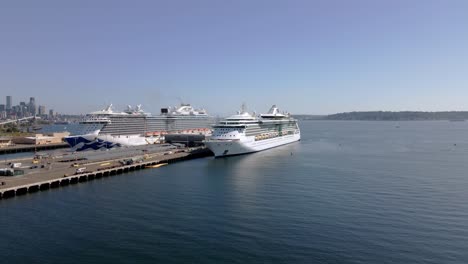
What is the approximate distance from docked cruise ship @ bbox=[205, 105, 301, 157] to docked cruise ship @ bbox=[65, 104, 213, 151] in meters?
21.9

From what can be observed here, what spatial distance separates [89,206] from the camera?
103ft

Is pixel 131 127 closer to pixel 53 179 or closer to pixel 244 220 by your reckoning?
pixel 53 179

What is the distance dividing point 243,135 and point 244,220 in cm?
3911

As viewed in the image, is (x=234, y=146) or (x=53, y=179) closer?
(x=53, y=179)

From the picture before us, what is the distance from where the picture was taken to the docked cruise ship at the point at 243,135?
6362cm

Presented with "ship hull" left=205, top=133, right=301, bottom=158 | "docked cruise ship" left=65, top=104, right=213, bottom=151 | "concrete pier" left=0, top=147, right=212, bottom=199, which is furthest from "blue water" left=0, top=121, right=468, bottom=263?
"docked cruise ship" left=65, top=104, right=213, bottom=151

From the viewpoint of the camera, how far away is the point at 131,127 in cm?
8100

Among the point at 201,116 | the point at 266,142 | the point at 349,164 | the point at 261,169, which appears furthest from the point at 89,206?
the point at 201,116

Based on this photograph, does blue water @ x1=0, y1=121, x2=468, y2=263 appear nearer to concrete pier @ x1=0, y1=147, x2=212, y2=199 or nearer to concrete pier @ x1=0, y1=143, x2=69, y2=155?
concrete pier @ x1=0, y1=147, x2=212, y2=199

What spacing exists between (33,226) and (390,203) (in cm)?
2835

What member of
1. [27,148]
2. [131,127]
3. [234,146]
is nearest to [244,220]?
[234,146]

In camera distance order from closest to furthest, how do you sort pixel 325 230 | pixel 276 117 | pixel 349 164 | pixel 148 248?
pixel 148 248 < pixel 325 230 < pixel 349 164 < pixel 276 117

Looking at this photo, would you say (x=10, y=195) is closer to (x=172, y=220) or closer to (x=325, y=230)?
(x=172, y=220)

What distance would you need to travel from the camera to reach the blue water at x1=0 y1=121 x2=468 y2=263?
21.4 m
